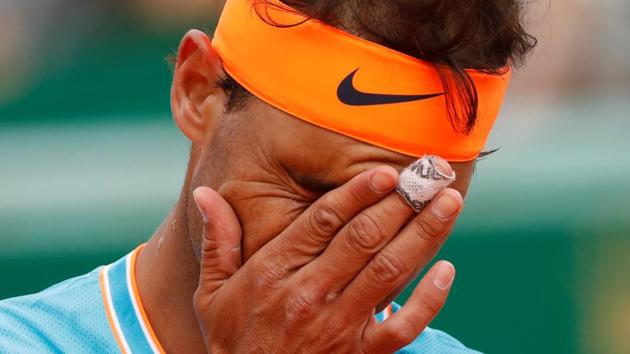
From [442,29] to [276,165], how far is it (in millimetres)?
436

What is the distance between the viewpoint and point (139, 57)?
4938mm

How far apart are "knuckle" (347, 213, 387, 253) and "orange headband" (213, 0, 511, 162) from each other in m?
0.22

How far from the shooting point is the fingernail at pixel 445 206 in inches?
77.9

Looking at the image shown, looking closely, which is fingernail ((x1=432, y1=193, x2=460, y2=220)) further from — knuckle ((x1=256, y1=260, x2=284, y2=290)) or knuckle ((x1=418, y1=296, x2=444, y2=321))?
knuckle ((x1=256, y1=260, x2=284, y2=290))

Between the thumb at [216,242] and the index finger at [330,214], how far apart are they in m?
0.10

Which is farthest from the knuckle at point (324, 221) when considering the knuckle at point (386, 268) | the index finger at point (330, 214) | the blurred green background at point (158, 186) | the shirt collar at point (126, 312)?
the blurred green background at point (158, 186)

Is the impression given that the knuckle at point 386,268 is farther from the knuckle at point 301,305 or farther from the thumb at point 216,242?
the thumb at point 216,242

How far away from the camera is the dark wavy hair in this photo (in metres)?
2.13

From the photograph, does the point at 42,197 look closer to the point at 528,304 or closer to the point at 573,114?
the point at 528,304

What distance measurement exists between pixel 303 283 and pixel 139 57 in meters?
3.06

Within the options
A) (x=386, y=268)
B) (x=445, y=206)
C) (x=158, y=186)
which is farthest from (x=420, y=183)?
(x=158, y=186)

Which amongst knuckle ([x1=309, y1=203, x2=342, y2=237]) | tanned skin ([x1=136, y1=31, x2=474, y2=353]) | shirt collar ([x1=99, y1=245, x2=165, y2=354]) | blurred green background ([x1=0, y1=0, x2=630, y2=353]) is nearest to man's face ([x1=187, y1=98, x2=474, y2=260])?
tanned skin ([x1=136, y1=31, x2=474, y2=353])

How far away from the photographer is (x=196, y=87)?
8.08 feet

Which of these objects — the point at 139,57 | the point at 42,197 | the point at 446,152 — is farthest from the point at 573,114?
the point at 446,152
